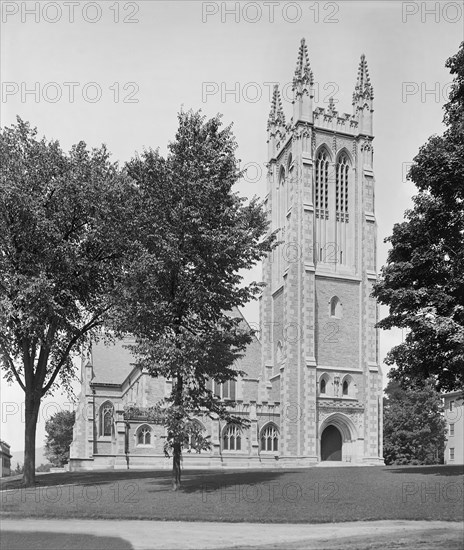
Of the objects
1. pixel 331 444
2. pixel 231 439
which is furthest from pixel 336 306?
pixel 231 439

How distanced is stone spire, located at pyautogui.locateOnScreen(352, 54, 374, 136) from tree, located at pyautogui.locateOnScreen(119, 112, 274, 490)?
135ft

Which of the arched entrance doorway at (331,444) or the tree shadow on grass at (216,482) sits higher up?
the tree shadow on grass at (216,482)

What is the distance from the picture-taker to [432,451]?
2781 inches

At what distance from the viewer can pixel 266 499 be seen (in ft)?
73.4

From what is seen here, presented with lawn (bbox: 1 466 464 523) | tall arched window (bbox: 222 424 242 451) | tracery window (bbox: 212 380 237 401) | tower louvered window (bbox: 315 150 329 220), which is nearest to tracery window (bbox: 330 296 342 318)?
tower louvered window (bbox: 315 150 329 220)

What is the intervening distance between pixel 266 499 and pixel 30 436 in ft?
48.8

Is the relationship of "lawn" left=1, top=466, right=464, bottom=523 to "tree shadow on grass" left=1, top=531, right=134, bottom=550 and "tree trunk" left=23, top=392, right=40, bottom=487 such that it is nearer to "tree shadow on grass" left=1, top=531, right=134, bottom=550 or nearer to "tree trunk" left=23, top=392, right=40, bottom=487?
"tree shadow on grass" left=1, top=531, right=134, bottom=550

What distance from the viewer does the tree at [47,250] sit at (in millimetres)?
30391

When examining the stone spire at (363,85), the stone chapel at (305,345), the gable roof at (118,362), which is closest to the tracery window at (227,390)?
the stone chapel at (305,345)

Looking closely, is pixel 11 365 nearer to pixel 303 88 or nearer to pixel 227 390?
pixel 227 390

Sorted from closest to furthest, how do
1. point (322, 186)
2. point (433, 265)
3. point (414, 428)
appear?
point (433, 265)
point (322, 186)
point (414, 428)

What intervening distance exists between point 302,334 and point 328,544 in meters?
42.7

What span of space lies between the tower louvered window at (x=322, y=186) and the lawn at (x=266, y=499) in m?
37.7

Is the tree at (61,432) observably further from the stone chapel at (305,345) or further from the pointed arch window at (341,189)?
the pointed arch window at (341,189)
